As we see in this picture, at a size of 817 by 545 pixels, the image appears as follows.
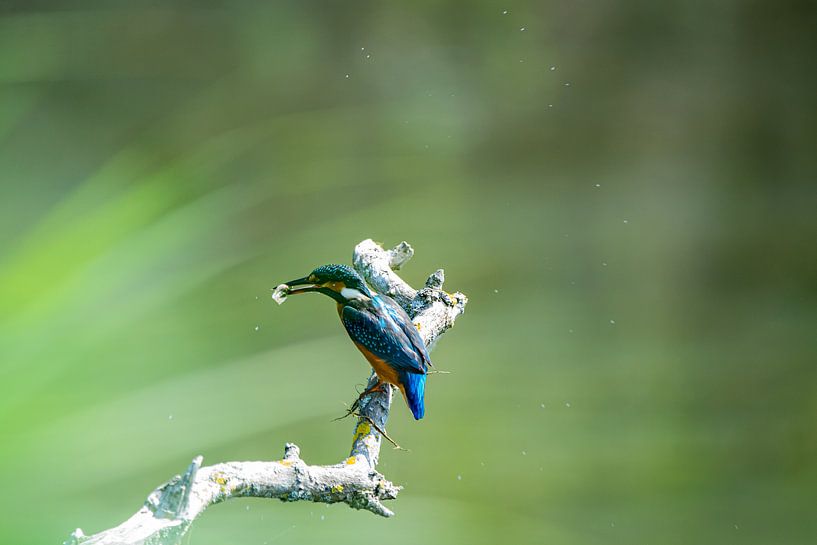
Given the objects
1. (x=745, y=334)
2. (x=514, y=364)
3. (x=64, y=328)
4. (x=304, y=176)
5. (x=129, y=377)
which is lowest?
(x=64, y=328)

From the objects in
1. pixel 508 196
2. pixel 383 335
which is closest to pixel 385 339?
pixel 383 335

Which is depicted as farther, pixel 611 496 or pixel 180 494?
pixel 611 496

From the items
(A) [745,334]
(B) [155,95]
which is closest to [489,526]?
(A) [745,334]

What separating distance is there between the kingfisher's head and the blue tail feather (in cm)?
14

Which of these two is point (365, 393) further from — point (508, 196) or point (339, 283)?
point (508, 196)

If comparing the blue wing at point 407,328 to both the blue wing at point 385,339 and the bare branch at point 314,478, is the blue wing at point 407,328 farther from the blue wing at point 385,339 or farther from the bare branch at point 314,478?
the bare branch at point 314,478

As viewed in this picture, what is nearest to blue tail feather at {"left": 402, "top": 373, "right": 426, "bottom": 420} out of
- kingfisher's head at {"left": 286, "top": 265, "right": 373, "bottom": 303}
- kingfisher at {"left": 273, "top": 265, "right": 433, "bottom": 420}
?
kingfisher at {"left": 273, "top": 265, "right": 433, "bottom": 420}

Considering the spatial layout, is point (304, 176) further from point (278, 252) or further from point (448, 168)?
point (448, 168)

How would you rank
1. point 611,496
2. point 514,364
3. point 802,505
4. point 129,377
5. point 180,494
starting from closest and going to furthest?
point 180,494
point 129,377
point 802,505
point 611,496
point 514,364

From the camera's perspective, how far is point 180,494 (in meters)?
0.72

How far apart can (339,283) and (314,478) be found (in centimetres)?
39

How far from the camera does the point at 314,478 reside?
0.95 m

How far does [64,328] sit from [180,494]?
22 centimetres

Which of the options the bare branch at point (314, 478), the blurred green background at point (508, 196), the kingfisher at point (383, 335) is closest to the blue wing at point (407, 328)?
the kingfisher at point (383, 335)
